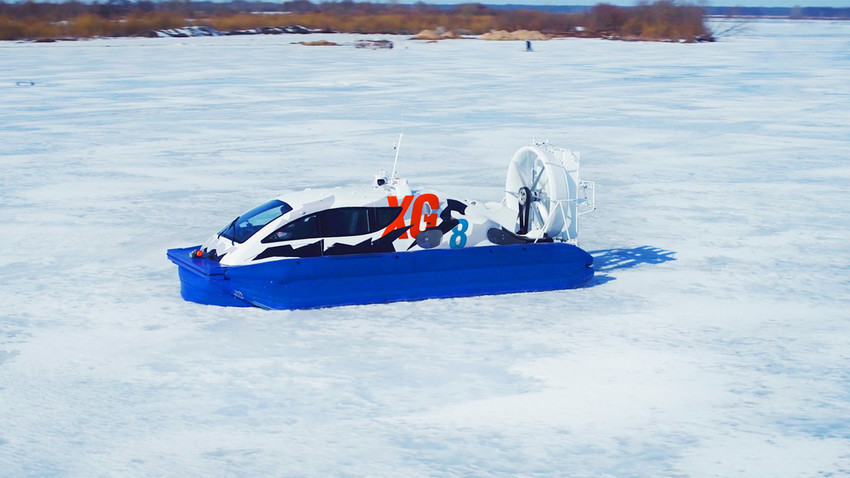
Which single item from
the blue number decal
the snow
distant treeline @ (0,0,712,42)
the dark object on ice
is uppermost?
distant treeline @ (0,0,712,42)

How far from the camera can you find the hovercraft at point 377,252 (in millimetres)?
9320

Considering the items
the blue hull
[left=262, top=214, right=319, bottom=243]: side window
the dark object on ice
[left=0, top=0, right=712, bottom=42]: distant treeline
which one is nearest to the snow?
the blue hull

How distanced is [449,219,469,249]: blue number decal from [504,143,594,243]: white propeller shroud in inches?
33.9

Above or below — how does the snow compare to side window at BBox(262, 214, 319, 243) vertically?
below

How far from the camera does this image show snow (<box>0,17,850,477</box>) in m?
6.57

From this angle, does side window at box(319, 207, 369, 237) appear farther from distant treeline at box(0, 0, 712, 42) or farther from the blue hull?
distant treeline at box(0, 0, 712, 42)

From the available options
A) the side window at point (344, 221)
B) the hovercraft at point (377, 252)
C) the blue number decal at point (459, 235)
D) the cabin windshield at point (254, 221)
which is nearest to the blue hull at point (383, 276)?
the hovercraft at point (377, 252)

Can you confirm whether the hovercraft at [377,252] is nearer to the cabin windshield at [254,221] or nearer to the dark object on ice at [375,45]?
the cabin windshield at [254,221]

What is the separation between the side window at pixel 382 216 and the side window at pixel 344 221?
0.24 ft

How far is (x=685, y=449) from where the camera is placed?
21.4ft

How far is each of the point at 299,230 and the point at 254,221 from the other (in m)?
0.52

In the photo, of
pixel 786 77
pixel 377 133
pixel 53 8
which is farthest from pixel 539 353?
pixel 53 8

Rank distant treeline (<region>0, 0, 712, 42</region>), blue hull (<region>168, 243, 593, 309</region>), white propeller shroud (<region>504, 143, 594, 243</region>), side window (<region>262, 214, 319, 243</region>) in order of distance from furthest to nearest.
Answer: distant treeline (<region>0, 0, 712, 42</region>) → white propeller shroud (<region>504, 143, 594, 243</region>) → side window (<region>262, 214, 319, 243</region>) → blue hull (<region>168, 243, 593, 309</region>)

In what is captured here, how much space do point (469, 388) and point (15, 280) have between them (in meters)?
5.63
